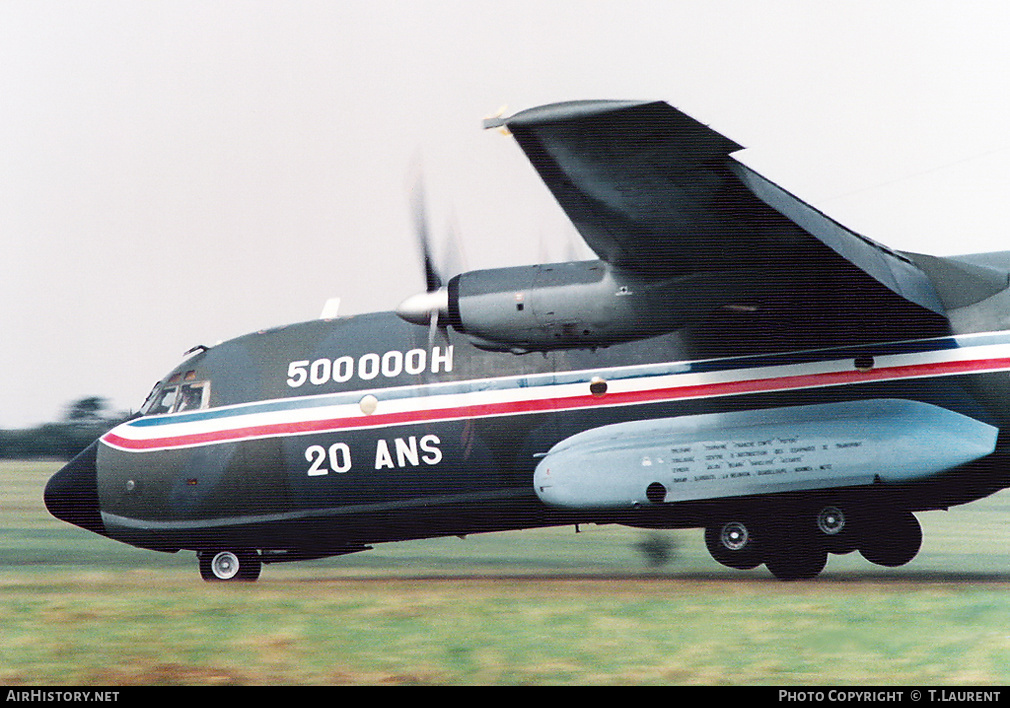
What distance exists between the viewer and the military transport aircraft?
12.6 metres

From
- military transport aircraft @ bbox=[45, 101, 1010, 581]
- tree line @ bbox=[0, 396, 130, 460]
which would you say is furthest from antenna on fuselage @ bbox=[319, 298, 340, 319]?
tree line @ bbox=[0, 396, 130, 460]

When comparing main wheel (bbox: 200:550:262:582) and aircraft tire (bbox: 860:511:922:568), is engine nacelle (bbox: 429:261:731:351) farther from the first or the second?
main wheel (bbox: 200:550:262:582)

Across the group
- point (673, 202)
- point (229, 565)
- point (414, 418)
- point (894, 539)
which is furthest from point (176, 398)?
point (894, 539)

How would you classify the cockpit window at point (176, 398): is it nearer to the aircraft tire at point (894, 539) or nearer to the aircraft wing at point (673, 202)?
the aircraft wing at point (673, 202)

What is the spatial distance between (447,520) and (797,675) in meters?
5.97

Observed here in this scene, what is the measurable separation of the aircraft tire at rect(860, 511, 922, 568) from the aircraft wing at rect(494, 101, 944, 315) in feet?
9.36

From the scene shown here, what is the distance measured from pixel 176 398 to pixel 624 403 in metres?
6.11

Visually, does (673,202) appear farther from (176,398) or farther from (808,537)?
(176,398)

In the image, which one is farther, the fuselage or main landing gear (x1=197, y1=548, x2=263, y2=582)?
main landing gear (x1=197, y1=548, x2=263, y2=582)

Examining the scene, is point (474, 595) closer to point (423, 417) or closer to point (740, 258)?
point (423, 417)

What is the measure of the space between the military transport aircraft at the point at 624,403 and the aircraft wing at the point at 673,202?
4 cm

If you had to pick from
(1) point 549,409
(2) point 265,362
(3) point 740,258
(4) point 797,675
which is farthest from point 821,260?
(2) point 265,362

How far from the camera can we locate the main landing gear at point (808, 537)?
1414cm

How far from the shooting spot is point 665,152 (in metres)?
10.6
